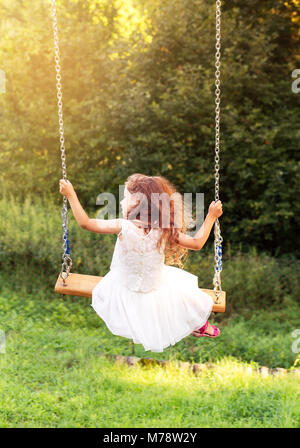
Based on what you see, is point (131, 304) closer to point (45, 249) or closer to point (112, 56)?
point (45, 249)

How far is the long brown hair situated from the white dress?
0.05m

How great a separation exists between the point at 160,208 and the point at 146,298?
21.5 inches

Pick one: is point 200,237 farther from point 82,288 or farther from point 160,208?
point 82,288

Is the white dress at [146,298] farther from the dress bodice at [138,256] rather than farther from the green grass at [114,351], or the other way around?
the green grass at [114,351]

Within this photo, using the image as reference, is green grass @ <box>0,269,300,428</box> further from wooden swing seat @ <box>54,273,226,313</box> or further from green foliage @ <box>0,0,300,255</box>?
green foliage @ <box>0,0,300,255</box>

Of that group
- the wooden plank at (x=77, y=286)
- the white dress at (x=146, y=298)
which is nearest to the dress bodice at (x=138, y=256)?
the white dress at (x=146, y=298)

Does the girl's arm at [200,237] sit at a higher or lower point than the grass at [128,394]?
higher

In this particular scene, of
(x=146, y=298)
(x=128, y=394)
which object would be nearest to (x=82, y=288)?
(x=146, y=298)

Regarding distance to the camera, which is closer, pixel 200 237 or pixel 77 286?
pixel 200 237

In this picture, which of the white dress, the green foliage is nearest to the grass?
the white dress

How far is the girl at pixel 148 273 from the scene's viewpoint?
124 inches

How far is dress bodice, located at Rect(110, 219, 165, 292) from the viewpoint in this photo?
124 inches

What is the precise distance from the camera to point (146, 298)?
3209 mm
